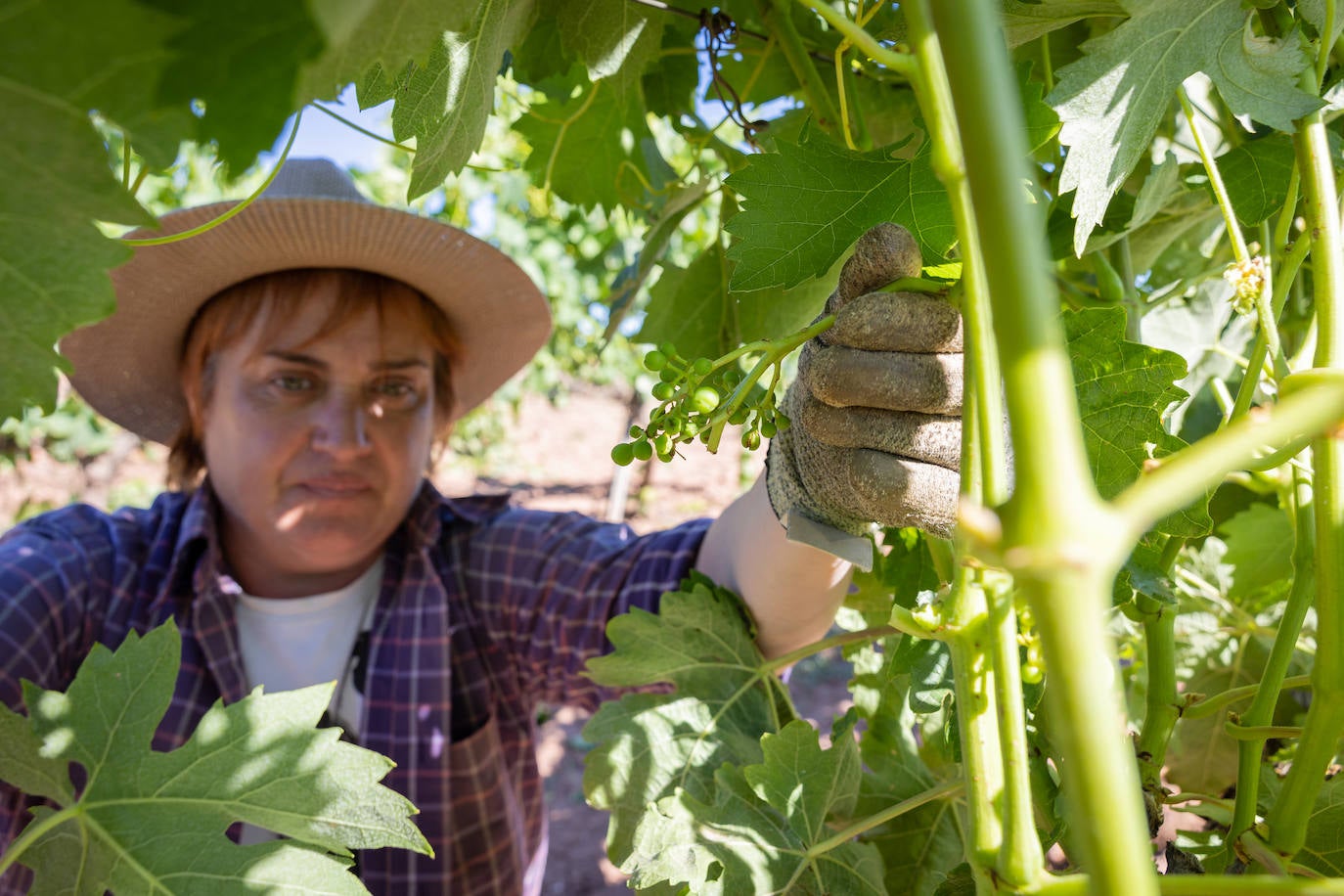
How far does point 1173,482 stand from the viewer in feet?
1.14

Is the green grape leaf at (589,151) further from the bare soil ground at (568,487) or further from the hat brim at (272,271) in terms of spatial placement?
the bare soil ground at (568,487)

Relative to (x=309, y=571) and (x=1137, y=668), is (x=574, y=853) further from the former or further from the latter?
(x=1137, y=668)

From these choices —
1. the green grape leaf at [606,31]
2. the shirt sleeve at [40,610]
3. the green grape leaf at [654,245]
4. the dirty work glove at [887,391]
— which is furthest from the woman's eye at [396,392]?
the dirty work glove at [887,391]

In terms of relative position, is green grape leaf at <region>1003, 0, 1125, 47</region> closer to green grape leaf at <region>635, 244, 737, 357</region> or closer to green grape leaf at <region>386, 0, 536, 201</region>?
green grape leaf at <region>386, 0, 536, 201</region>

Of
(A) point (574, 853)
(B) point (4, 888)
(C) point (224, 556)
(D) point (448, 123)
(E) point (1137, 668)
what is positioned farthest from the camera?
(A) point (574, 853)

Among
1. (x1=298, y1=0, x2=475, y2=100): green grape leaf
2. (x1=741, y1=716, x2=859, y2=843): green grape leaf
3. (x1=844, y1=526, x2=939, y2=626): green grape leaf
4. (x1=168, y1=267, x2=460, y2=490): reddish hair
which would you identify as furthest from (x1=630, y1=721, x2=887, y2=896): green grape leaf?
(x1=168, y1=267, x2=460, y2=490): reddish hair

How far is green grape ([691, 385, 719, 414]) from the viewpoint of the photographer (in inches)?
29.9

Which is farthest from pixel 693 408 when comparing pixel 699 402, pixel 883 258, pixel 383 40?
pixel 383 40

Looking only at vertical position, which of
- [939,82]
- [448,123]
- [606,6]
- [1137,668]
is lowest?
[1137,668]

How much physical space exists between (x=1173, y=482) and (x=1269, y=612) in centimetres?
140

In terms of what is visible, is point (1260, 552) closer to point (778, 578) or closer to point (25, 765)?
point (778, 578)

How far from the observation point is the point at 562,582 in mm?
2162

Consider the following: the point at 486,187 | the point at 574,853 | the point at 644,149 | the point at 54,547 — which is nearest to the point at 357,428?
the point at 54,547

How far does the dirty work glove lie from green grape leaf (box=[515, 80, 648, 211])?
74 cm
